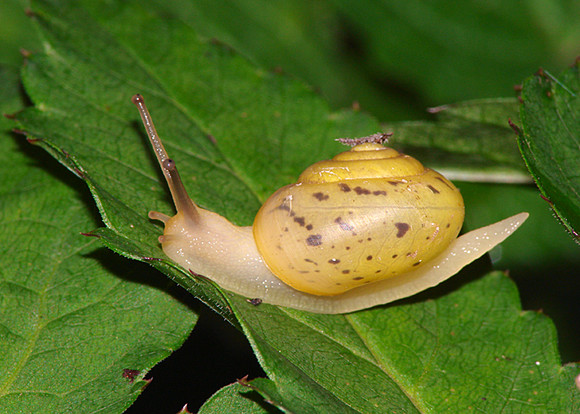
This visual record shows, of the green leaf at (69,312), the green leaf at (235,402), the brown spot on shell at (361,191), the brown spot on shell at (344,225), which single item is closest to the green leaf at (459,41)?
the brown spot on shell at (361,191)

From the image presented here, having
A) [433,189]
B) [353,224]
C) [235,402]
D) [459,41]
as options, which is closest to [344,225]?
[353,224]

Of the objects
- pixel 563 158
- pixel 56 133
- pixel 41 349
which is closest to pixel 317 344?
pixel 41 349

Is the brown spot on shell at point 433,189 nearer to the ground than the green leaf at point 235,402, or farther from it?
farther from it

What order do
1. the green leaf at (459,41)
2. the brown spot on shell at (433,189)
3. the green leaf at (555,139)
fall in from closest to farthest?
the green leaf at (555,139)
the brown spot on shell at (433,189)
the green leaf at (459,41)

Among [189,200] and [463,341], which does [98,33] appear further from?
[463,341]

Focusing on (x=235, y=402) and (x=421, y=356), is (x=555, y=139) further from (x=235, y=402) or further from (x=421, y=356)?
(x=235, y=402)

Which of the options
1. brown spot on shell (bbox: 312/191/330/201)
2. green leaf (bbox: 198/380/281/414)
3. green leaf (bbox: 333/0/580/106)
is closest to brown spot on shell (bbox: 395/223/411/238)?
brown spot on shell (bbox: 312/191/330/201)

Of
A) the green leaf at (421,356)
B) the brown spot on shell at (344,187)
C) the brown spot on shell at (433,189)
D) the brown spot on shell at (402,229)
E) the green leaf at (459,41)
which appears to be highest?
the green leaf at (459,41)

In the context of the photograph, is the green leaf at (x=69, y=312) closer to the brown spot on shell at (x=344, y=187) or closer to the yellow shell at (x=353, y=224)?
the yellow shell at (x=353, y=224)

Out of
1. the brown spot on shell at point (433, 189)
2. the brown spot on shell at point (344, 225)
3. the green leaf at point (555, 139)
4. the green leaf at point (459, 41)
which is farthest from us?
the green leaf at point (459, 41)
